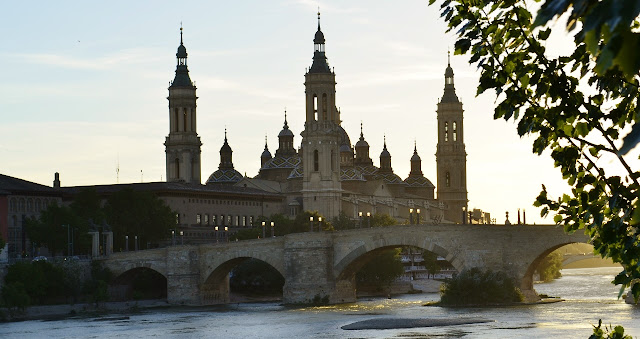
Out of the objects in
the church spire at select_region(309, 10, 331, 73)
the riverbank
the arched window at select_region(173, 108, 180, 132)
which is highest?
the church spire at select_region(309, 10, 331, 73)

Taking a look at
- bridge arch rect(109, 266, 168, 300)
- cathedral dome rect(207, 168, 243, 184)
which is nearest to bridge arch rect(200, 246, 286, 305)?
bridge arch rect(109, 266, 168, 300)

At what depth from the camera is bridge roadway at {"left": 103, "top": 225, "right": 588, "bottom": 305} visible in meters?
81.1

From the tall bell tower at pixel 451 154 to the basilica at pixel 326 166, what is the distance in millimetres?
140

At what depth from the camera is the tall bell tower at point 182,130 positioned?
162625mm

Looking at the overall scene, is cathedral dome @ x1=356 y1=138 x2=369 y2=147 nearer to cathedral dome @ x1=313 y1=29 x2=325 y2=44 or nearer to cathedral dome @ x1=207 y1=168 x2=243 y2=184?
cathedral dome @ x1=207 y1=168 x2=243 y2=184

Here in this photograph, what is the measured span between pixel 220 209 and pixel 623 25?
457ft

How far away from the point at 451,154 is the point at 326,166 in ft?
130

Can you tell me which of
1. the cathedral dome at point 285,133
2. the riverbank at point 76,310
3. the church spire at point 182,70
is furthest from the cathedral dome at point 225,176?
the riverbank at point 76,310

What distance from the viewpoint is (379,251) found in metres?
86.9

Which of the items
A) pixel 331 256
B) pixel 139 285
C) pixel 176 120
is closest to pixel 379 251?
pixel 331 256

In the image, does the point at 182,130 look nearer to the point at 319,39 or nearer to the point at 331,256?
the point at 319,39

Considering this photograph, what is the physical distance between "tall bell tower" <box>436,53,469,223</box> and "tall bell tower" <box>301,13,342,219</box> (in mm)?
36691

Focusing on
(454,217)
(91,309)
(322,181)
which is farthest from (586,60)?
(454,217)

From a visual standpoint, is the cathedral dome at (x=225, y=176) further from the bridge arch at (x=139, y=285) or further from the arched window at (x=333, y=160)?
the bridge arch at (x=139, y=285)
